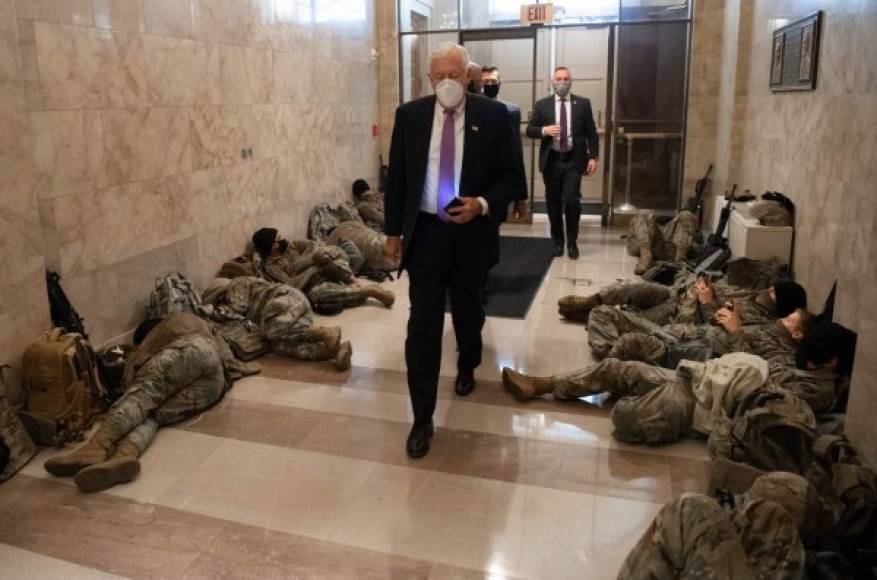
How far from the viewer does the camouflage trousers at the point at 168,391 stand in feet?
11.1

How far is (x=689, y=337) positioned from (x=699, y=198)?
4577mm

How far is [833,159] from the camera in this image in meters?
4.30

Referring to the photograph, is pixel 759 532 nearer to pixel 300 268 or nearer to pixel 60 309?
pixel 60 309

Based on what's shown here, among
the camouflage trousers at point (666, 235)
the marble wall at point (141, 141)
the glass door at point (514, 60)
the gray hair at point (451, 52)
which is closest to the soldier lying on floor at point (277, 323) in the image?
the marble wall at point (141, 141)

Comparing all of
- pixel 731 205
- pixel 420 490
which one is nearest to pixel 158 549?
pixel 420 490

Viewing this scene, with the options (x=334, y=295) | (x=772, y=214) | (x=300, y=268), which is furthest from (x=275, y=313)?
(x=772, y=214)

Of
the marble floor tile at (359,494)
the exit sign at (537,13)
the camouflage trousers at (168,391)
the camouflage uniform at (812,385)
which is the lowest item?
the marble floor tile at (359,494)

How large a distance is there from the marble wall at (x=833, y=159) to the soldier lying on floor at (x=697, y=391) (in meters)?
0.33

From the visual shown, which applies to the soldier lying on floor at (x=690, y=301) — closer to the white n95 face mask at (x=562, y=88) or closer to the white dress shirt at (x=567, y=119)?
the white dress shirt at (x=567, y=119)

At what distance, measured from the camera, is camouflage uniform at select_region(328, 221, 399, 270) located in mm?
6555

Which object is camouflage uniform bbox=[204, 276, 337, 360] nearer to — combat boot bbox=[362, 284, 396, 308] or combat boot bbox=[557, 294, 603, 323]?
combat boot bbox=[362, 284, 396, 308]

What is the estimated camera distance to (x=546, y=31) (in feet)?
30.4

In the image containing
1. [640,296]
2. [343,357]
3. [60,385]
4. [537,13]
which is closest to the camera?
[60,385]

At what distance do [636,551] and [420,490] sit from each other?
3.68 feet
